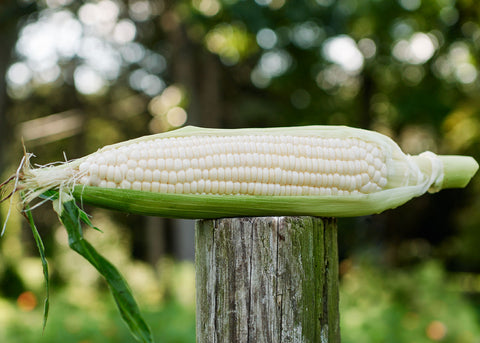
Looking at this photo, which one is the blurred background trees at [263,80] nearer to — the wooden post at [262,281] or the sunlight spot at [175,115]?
the sunlight spot at [175,115]

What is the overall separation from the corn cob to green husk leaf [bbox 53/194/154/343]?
0.05m

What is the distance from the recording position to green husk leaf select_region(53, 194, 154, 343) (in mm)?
1428

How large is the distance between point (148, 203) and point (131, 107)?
39.6 ft

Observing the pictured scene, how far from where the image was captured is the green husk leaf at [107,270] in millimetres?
1428

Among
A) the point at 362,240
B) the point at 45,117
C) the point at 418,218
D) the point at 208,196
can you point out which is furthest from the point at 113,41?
the point at 208,196

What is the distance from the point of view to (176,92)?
11.1 meters

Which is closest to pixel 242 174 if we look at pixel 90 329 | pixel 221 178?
pixel 221 178

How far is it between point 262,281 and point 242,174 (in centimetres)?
33

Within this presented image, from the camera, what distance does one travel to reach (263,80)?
9914 millimetres

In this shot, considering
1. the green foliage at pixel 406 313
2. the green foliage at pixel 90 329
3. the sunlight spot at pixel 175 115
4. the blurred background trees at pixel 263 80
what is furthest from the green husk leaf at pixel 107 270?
the sunlight spot at pixel 175 115

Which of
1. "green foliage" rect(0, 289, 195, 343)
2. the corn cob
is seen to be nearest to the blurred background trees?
"green foliage" rect(0, 289, 195, 343)

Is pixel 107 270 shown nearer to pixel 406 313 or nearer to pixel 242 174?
pixel 242 174

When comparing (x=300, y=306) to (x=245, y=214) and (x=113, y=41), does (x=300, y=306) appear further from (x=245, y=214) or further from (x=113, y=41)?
(x=113, y=41)

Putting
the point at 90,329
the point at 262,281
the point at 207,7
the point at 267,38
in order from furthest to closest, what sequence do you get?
1. the point at 207,7
2. the point at 267,38
3. the point at 90,329
4. the point at 262,281
